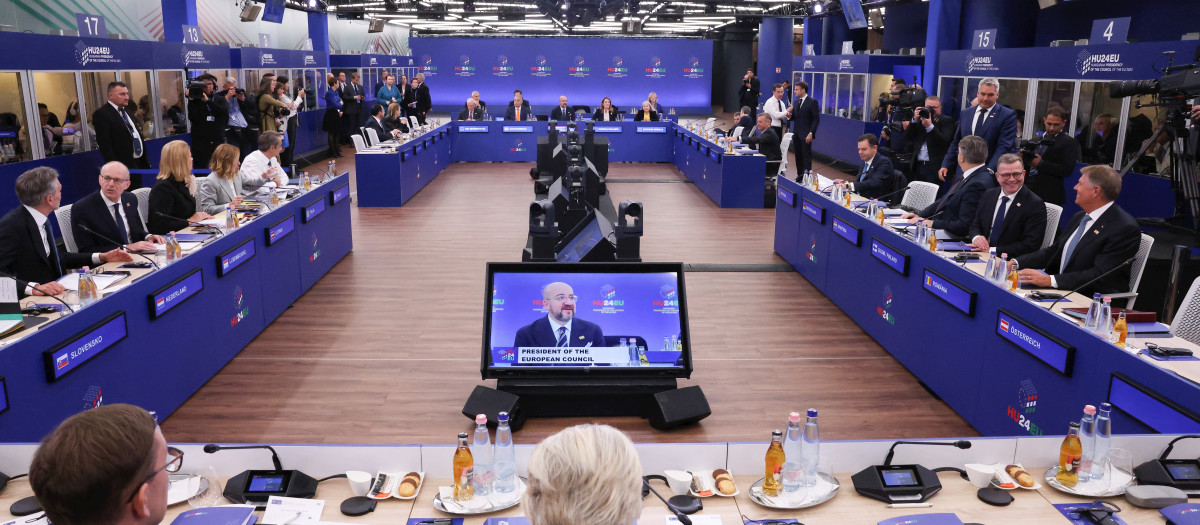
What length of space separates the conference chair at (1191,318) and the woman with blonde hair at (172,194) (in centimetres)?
612

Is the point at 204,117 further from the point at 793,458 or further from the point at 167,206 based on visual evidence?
the point at 793,458

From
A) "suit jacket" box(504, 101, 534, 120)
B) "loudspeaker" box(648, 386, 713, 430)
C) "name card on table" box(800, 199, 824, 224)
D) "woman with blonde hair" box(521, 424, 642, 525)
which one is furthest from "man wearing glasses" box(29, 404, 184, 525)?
"suit jacket" box(504, 101, 534, 120)

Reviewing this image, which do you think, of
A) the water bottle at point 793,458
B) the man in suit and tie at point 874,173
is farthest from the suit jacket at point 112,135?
the water bottle at point 793,458

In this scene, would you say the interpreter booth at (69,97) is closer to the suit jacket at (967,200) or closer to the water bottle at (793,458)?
the water bottle at (793,458)

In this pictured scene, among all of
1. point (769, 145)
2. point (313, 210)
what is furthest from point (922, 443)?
point (769, 145)

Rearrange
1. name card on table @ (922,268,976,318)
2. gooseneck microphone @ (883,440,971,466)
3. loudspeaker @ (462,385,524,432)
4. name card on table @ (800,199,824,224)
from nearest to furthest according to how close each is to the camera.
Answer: gooseneck microphone @ (883,440,971,466), loudspeaker @ (462,385,524,432), name card on table @ (922,268,976,318), name card on table @ (800,199,824,224)

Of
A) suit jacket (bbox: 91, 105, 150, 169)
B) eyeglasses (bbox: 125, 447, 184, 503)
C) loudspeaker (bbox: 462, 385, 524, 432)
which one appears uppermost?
suit jacket (bbox: 91, 105, 150, 169)

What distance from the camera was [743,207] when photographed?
37.3 feet

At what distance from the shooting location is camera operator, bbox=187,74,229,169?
1141 cm

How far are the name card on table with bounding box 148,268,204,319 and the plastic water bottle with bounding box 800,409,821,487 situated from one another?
3.59 m

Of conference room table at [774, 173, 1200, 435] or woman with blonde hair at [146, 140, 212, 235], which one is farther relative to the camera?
woman with blonde hair at [146, 140, 212, 235]

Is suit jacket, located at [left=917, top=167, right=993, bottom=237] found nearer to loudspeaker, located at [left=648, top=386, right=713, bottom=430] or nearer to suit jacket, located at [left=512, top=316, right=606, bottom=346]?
loudspeaker, located at [left=648, top=386, right=713, bottom=430]

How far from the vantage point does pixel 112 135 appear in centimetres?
923

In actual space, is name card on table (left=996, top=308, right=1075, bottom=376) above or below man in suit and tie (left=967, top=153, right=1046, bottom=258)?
below
